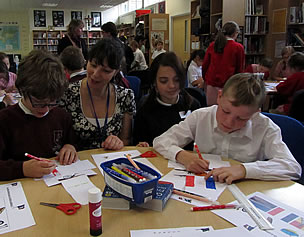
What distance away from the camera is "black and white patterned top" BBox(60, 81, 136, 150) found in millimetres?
1733

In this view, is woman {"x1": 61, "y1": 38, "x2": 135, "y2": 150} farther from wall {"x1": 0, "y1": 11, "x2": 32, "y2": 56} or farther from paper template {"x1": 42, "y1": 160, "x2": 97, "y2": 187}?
wall {"x1": 0, "y1": 11, "x2": 32, "y2": 56}

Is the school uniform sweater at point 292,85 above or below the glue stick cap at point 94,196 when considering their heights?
above

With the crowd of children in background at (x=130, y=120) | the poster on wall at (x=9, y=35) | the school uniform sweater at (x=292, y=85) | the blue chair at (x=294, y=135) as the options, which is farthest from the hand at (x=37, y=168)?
the poster on wall at (x=9, y=35)

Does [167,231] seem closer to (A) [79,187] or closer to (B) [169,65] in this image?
(A) [79,187]

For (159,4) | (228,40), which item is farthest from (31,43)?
(228,40)

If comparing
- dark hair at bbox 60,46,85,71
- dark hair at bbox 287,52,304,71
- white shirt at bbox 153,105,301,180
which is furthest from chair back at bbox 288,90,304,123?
dark hair at bbox 60,46,85,71

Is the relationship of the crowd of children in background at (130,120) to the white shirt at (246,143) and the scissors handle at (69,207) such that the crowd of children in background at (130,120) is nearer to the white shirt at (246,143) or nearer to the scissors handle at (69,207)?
the white shirt at (246,143)

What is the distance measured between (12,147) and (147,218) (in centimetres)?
80

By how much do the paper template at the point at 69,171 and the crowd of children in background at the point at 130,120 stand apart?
3 cm

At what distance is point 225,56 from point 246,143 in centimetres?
288

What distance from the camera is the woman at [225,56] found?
4023mm

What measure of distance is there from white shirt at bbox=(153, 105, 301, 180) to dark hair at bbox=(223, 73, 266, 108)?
110 mm

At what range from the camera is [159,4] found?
9656mm

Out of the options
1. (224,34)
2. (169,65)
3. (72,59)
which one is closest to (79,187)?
(169,65)
